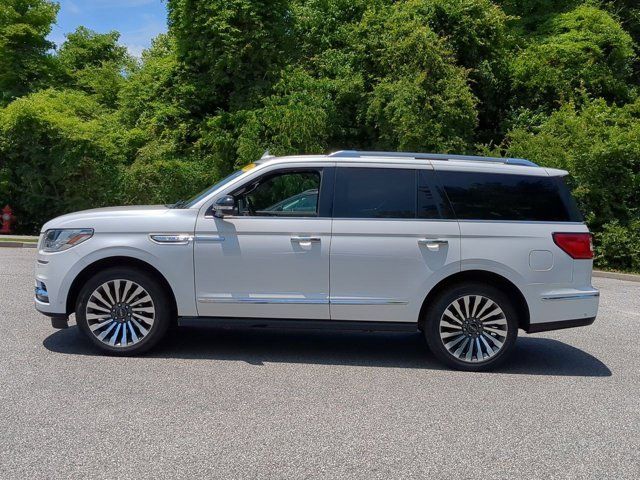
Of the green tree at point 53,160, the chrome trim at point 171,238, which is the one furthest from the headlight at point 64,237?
the green tree at point 53,160

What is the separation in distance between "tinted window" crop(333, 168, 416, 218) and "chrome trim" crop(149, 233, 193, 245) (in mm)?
1422

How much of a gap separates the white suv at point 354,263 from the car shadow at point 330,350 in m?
0.42

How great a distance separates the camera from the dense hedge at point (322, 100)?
54.9ft

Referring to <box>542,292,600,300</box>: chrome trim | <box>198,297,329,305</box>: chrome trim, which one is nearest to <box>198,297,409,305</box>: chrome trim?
<box>198,297,329,305</box>: chrome trim

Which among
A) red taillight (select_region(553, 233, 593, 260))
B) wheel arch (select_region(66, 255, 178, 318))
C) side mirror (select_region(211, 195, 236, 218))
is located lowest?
wheel arch (select_region(66, 255, 178, 318))

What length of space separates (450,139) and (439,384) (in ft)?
40.0

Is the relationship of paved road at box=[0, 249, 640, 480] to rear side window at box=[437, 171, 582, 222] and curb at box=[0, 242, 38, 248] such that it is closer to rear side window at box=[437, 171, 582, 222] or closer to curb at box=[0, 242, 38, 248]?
rear side window at box=[437, 171, 582, 222]

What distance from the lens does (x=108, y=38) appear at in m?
32.2

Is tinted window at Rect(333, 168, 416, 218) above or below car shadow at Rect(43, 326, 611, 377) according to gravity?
above

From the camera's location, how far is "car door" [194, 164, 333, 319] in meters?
6.13

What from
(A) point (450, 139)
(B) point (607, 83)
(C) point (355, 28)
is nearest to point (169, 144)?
(C) point (355, 28)

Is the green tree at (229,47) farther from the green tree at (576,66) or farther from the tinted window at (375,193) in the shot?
the tinted window at (375,193)

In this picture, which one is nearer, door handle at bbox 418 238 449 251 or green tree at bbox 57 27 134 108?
door handle at bbox 418 238 449 251

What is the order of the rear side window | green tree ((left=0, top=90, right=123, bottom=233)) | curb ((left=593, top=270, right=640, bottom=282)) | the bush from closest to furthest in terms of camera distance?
the rear side window, curb ((left=593, top=270, right=640, bottom=282)), the bush, green tree ((left=0, top=90, right=123, bottom=233))
